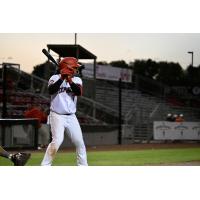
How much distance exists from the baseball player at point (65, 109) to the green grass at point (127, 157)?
0.32ft

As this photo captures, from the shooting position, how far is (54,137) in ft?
30.6

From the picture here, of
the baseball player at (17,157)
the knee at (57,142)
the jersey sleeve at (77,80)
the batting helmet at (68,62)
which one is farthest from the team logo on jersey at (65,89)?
the baseball player at (17,157)

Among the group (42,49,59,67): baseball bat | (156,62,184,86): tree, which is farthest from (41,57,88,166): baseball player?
(156,62,184,86): tree

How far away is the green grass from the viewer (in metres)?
9.42

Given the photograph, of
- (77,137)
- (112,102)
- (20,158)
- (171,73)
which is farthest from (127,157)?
(20,158)

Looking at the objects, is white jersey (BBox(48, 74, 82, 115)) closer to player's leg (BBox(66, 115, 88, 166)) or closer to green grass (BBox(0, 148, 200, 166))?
player's leg (BBox(66, 115, 88, 166))

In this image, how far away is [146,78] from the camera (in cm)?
983

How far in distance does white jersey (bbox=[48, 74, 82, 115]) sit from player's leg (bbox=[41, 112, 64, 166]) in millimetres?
98

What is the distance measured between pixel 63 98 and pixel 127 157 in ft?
3.91

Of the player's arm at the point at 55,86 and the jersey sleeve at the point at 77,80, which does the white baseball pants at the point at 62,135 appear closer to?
the player's arm at the point at 55,86
